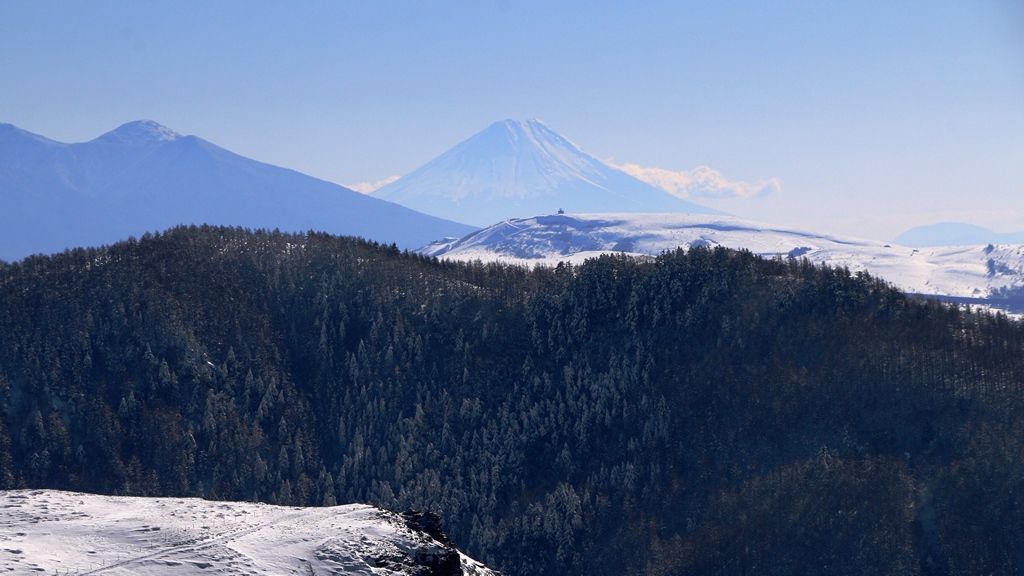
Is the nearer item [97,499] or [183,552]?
[183,552]

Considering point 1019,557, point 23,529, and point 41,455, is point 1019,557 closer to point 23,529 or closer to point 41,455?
point 23,529

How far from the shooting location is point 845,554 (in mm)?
175875

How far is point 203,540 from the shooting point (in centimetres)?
8806

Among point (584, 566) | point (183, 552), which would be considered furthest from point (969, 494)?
point (183, 552)

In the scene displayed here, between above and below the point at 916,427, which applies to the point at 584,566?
below

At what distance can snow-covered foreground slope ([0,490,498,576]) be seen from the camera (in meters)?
81.4

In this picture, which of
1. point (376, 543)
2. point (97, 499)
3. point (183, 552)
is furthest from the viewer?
point (97, 499)

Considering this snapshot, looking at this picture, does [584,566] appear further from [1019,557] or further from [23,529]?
[23,529]

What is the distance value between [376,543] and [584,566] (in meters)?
113

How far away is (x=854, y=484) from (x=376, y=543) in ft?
437

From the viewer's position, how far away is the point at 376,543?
3593 inches

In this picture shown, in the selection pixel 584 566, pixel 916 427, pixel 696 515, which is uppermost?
pixel 916 427

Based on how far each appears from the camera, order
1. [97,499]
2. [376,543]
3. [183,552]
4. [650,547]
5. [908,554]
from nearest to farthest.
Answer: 1. [183,552]
2. [376,543]
3. [97,499]
4. [908,554]
5. [650,547]

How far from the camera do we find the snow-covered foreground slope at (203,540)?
8138 cm
